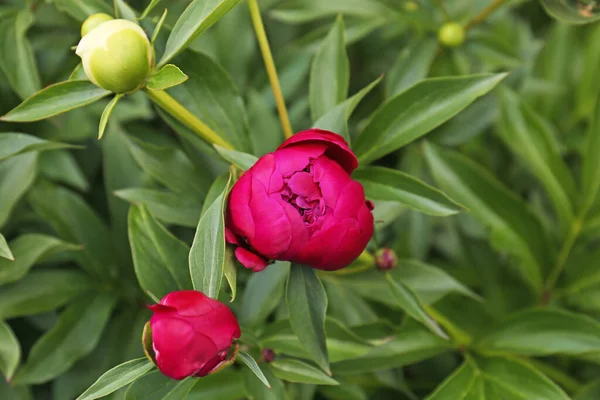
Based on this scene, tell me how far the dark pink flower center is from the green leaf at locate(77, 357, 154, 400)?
19 centimetres

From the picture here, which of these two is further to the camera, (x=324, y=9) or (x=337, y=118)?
(x=324, y=9)

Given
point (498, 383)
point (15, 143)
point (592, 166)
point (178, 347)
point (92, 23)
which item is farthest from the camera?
point (592, 166)

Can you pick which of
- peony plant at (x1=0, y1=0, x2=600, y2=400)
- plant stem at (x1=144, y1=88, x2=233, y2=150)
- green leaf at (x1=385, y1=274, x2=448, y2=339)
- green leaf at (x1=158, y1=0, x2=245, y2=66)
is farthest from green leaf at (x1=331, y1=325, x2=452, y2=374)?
green leaf at (x1=158, y1=0, x2=245, y2=66)

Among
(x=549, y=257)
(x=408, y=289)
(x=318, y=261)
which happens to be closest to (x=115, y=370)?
(x=318, y=261)

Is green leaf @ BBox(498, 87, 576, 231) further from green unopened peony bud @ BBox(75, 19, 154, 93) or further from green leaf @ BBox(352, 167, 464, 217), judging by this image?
green unopened peony bud @ BBox(75, 19, 154, 93)

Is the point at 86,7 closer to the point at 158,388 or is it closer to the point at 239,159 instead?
the point at 239,159

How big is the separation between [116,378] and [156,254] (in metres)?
0.18

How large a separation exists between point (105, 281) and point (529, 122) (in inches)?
27.4

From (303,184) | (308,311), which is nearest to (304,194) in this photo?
(303,184)

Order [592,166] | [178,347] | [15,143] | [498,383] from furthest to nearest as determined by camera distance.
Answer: [592,166] → [498,383] → [15,143] → [178,347]

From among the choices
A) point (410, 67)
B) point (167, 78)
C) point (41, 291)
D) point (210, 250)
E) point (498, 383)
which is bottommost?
point (498, 383)

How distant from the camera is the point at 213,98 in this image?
769 millimetres

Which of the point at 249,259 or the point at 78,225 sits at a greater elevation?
the point at 249,259

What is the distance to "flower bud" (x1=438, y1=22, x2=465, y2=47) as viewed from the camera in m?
1.01
